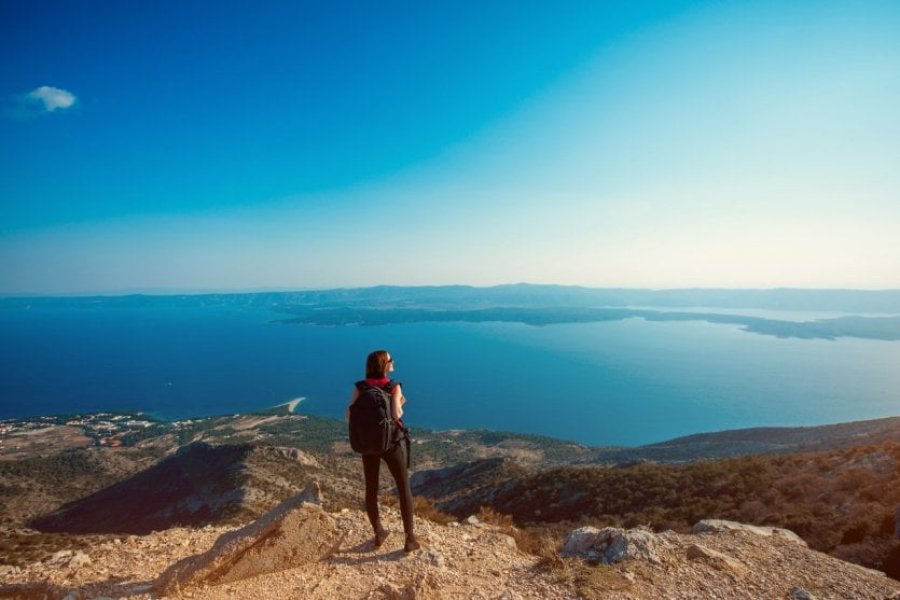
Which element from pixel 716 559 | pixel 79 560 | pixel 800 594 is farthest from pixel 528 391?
pixel 79 560

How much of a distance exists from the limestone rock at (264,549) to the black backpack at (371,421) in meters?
1.67

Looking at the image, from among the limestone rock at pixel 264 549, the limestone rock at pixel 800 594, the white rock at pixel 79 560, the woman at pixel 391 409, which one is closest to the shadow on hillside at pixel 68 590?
the limestone rock at pixel 264 549

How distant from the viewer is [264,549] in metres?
5.14

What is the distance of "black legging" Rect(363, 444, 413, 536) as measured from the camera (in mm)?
4939

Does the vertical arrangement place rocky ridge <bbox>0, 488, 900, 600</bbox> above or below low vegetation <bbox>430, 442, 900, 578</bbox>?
above

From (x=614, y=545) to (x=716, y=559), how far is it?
4.60 ft

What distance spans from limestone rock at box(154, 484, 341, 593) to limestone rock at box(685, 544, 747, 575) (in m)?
5.08

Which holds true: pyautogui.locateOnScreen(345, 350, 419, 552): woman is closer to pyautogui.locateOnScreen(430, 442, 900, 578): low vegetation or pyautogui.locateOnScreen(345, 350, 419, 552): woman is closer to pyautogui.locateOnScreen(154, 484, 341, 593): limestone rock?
pyautogui.locateOnScreen(154, 484, 341, 593): limestone rock

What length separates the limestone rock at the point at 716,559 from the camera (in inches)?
236

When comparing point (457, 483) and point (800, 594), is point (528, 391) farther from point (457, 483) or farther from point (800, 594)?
point (800, 594)

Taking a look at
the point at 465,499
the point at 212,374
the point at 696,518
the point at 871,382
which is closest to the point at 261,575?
the point at 696,518

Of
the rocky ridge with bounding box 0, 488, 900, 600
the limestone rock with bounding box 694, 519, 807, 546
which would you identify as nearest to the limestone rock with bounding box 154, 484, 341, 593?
the rocky ridge with bounding box 0, 488, 900, 600

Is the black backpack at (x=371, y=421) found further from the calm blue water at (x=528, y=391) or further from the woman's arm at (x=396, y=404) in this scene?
the calm blue water at (x=528, y=391)

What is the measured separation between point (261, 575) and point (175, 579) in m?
0.85
